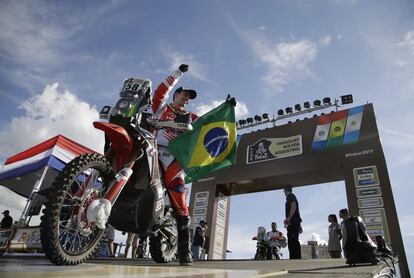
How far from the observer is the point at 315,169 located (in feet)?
40.5

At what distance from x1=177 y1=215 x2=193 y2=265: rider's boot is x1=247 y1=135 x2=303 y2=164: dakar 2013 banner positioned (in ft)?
34.3

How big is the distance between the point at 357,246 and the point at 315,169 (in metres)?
8.65

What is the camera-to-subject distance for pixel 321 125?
13305 millimetres

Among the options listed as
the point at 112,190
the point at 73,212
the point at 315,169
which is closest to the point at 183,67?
the point at 112,190

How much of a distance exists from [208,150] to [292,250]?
4.77 m

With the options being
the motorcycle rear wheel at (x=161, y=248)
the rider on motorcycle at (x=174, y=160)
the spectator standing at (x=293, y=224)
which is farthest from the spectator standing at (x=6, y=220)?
the spectator standing at (x=293, y=224)

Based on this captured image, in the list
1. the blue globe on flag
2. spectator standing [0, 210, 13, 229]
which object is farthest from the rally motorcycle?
spectator standing [0, 210, 13, 229]

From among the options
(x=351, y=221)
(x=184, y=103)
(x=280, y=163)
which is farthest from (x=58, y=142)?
(x=280, y=163)

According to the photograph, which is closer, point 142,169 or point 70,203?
point 70,203

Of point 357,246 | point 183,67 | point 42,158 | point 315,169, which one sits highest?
point 315,169

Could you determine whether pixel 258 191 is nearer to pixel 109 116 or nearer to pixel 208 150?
pixel 208 150

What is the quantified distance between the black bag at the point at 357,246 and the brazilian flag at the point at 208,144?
6.51ft

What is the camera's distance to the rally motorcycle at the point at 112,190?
2086mm

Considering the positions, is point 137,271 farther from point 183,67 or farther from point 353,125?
point 353,125
